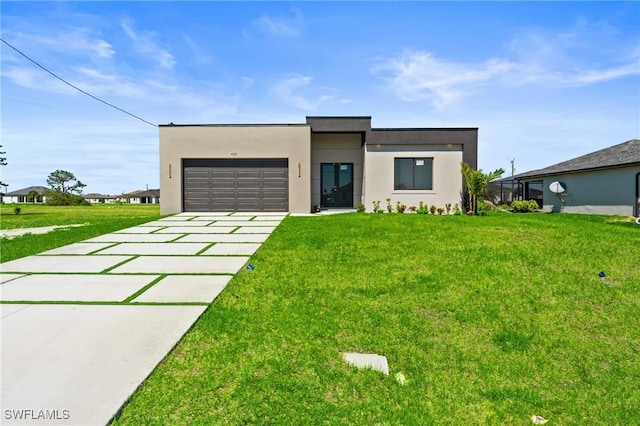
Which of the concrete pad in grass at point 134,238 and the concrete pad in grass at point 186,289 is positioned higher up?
the concrete pad in grass at point 134,238

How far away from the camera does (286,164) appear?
15.5 m

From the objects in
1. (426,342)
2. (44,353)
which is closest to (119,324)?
(44,353)

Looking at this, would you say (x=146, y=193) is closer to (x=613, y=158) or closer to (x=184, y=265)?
(x=184, y=265)

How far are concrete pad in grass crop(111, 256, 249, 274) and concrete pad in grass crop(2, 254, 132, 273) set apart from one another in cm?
36

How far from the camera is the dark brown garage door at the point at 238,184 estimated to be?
1546 cm

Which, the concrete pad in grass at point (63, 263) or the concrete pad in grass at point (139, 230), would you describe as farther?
the concrete pad in grass at point (139, 230)

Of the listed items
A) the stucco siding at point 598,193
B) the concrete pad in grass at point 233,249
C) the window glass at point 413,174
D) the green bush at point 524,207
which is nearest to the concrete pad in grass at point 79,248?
the concrete pad in grass at point 233,249

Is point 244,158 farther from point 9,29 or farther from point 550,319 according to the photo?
point 550,319

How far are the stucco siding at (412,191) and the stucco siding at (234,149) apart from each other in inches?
131

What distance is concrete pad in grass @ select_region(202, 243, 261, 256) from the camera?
6.52m

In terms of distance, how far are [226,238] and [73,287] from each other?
4.19 metres

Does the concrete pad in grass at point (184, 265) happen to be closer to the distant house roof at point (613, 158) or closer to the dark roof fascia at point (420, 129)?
the dark roof fascia at point (420, 129)

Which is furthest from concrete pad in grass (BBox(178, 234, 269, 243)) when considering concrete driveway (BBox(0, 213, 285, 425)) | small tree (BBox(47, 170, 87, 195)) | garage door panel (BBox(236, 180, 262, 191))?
small tree (BBox(47, 170, 87, 195))

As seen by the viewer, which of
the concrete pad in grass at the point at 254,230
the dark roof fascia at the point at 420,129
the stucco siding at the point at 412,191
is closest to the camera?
the concrete pad in grass at the point at 254,230
